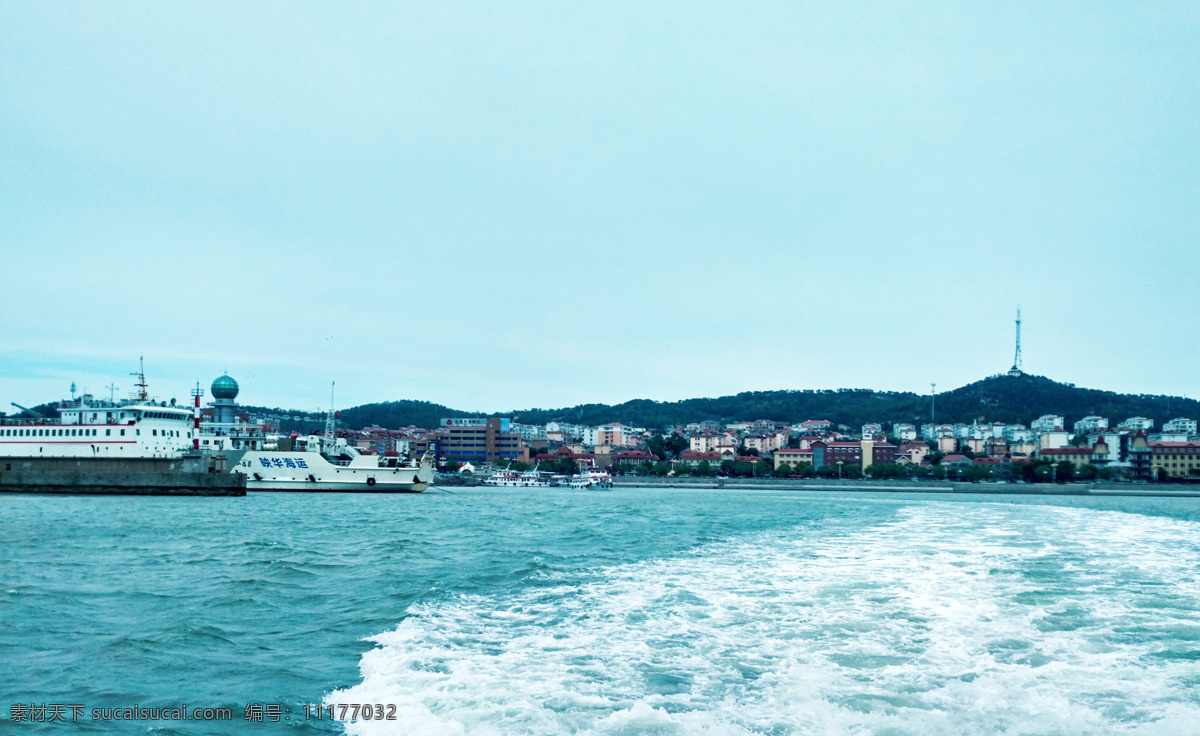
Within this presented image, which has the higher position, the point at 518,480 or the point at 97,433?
the point at 97,433

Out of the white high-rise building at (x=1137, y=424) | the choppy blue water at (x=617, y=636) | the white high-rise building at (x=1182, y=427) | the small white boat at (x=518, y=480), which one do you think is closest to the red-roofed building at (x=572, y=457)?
the small white boat at (x=518, y=480)

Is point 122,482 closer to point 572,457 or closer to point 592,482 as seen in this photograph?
point 592,482

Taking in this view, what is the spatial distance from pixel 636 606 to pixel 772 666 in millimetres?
3262

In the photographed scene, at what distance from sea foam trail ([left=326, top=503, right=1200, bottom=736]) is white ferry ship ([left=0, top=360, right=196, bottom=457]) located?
41.1m

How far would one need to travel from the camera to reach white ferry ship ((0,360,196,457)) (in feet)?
148

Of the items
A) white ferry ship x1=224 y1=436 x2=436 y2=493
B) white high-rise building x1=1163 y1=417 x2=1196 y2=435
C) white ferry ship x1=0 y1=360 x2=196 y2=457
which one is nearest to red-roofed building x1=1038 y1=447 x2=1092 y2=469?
white high-rise building x1=1163 y1=417 x2=1196 y2=435

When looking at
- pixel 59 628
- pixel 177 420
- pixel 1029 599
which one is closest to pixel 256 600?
pixel 59 628

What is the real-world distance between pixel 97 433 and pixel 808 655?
158 feet

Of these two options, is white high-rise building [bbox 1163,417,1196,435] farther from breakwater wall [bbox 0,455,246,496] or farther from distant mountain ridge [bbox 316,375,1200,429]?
breakwater wall [bbox 0,455,246,496]

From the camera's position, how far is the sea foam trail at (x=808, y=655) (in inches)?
240

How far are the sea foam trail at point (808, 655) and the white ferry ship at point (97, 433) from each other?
41130mm

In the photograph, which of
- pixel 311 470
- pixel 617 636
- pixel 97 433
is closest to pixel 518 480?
pixel 311 470

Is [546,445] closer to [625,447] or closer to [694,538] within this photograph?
[625,447]

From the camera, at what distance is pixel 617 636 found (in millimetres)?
8812
